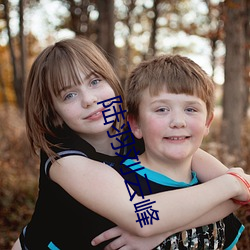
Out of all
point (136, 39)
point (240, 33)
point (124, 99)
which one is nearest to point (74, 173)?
point (124, 99)

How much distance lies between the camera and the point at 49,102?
213 centimetres

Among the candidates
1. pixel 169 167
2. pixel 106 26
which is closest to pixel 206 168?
pixel 169 167

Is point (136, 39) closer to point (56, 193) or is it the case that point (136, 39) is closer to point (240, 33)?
point (240, 33)

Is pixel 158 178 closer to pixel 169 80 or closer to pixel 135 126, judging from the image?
pixel 135 126

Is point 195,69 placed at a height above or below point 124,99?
above

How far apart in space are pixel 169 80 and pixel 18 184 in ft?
12.6

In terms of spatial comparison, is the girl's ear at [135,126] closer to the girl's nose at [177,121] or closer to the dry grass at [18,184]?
the girl's nose at [177,121]

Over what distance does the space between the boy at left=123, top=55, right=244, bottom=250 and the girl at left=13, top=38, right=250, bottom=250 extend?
11 cm

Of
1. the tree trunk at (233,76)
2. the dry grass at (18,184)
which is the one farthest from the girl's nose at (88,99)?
the tree trunk at (233,76)

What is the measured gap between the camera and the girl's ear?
2.06 m

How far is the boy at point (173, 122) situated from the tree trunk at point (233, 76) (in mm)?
4420

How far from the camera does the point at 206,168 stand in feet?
7.11

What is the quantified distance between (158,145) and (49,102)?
0.60m

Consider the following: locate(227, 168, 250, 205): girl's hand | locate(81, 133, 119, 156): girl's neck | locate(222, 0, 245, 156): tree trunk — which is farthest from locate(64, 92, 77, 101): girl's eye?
locate(222, 0, 245, 156): tree trunk
